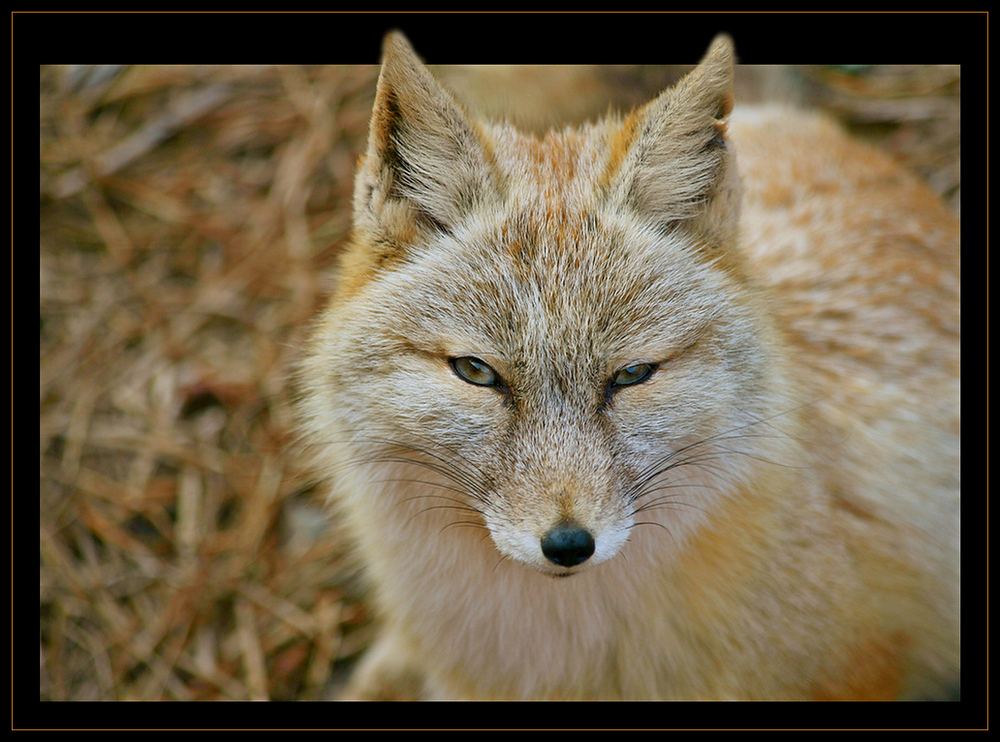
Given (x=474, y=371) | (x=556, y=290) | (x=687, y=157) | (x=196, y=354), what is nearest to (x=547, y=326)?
A: (x=556, y=290)

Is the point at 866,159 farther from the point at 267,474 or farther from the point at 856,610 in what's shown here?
the point at 267,474

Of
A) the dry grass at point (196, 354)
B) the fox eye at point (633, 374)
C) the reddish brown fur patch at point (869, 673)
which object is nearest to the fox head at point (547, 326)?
the fox eye at point (633, 374)

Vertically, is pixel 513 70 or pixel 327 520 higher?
pixel 513 70

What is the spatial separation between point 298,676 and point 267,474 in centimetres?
101

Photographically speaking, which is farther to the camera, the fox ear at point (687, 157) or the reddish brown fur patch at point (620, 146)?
the reddish brown fur patch at point (620, 146)

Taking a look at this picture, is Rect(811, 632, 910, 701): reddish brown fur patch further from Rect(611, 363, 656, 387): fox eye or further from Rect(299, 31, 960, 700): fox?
Rect(611, 363, 656, 387): fox eye

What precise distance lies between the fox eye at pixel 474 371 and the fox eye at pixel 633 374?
34 cm

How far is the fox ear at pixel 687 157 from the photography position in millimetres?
2316

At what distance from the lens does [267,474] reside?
4.18 metres

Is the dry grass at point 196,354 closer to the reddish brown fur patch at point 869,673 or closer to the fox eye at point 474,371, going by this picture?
the fox eye at point 474,371

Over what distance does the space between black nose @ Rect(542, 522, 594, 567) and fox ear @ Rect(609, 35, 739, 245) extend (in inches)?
39.5

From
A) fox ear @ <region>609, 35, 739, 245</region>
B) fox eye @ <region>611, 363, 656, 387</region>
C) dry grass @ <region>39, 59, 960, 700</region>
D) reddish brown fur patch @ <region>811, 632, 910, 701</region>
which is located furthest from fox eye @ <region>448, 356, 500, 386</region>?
reddish brown fur patch @ <region>811, 632, 910, 701</region>

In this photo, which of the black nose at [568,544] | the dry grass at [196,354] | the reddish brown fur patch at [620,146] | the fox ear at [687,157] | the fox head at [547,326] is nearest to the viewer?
the black nose at [568,544]
